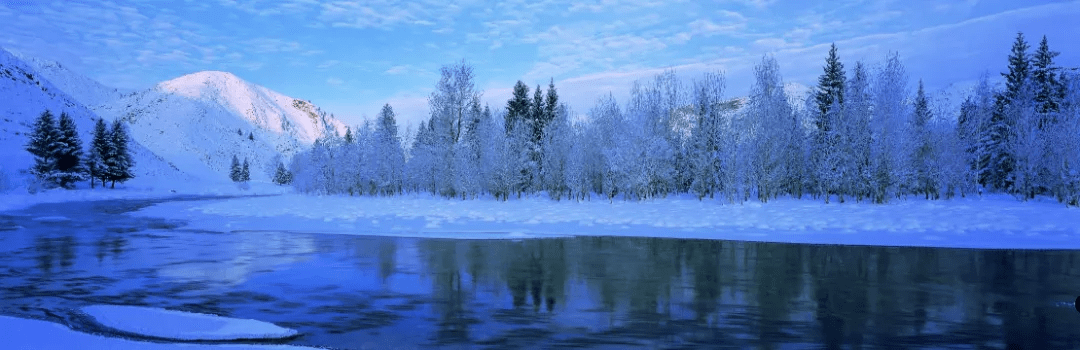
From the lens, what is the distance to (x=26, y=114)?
104375 millimetres

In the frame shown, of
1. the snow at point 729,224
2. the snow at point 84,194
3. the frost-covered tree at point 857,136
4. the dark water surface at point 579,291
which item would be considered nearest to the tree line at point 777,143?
the frost-covered tree at point 857,136

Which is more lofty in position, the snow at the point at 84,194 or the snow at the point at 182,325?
the snow at the point at 84,194

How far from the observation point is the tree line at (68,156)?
2852 inches

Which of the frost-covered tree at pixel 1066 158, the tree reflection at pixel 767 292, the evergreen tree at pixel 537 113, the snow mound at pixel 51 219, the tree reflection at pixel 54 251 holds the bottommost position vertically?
the tree reflection at pixel 767 292

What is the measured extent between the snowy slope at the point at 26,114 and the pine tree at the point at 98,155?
726 centimetres

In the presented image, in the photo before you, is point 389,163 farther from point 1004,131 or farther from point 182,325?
point 182,325

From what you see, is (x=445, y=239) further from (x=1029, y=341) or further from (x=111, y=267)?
(x=1029, y=341)

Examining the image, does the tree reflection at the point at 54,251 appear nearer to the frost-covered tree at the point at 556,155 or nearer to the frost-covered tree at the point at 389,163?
the frost-covered tree at the point at 556,155

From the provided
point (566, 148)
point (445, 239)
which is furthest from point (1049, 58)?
point (445, 239)

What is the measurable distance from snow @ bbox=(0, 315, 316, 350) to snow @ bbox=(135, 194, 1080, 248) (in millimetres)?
16115

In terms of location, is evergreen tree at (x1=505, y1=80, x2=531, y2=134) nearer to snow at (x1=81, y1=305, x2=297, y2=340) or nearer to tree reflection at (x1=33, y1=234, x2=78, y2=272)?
tree reflection at (x1=33, y1=234, x2=78, y2=272)

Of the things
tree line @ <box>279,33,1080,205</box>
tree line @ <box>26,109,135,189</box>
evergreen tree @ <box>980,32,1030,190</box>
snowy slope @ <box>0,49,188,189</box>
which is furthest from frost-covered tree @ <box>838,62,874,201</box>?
snowy slope @ <box>0,49,188,189</box>

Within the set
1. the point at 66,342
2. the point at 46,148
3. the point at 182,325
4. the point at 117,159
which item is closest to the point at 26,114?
the point at 117,159

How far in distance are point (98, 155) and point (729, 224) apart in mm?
80408
